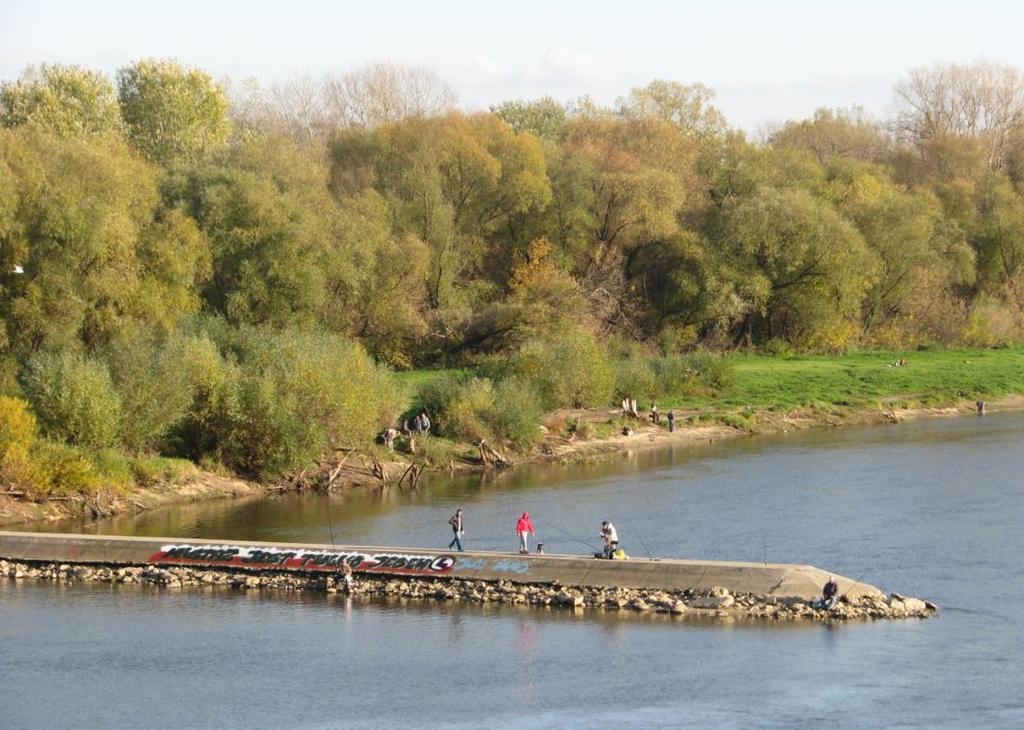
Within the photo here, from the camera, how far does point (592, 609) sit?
44.0m

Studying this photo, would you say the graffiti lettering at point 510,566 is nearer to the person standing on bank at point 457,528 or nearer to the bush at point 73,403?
the person standing on bank at point 457,528

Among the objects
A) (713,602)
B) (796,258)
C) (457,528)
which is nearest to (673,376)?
(796,258)

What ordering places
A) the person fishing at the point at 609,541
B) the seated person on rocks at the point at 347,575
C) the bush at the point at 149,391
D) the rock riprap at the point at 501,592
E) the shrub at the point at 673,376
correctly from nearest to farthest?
1. the rock riprap at the point at 501,592
2. the person fishing at the point at 609,541
3. the seated person on rocks at the point at 347,575
4. the bush at the point at 149,391
5. the shrub at the point at 673,376

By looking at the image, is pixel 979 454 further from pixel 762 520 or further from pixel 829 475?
pixel 762 520

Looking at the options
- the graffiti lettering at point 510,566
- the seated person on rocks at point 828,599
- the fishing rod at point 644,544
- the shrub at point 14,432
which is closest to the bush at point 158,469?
the shrub at point 14,432

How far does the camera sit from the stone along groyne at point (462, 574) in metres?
43.0

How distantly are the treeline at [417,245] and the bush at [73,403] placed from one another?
0.36 feet

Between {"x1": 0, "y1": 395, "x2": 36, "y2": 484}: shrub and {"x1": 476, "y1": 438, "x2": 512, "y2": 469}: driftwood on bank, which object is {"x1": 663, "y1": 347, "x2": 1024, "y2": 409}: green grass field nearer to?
{"x1": 476, "y1": 438, "x2": 512, "y2": 469}: driftwood on bank

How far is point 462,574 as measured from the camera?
47406 millimetres

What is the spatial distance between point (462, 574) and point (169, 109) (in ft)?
235

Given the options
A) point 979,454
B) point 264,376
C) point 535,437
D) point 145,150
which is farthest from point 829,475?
point 145,150

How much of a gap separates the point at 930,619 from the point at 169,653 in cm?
2133

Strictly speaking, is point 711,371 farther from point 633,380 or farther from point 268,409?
point 268,409

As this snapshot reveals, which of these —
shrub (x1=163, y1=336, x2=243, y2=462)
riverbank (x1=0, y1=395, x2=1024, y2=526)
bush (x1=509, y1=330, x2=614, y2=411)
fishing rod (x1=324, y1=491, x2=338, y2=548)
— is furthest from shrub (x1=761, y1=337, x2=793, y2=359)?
shrub (x1=163, y1=336, x2=243, y2=462)
